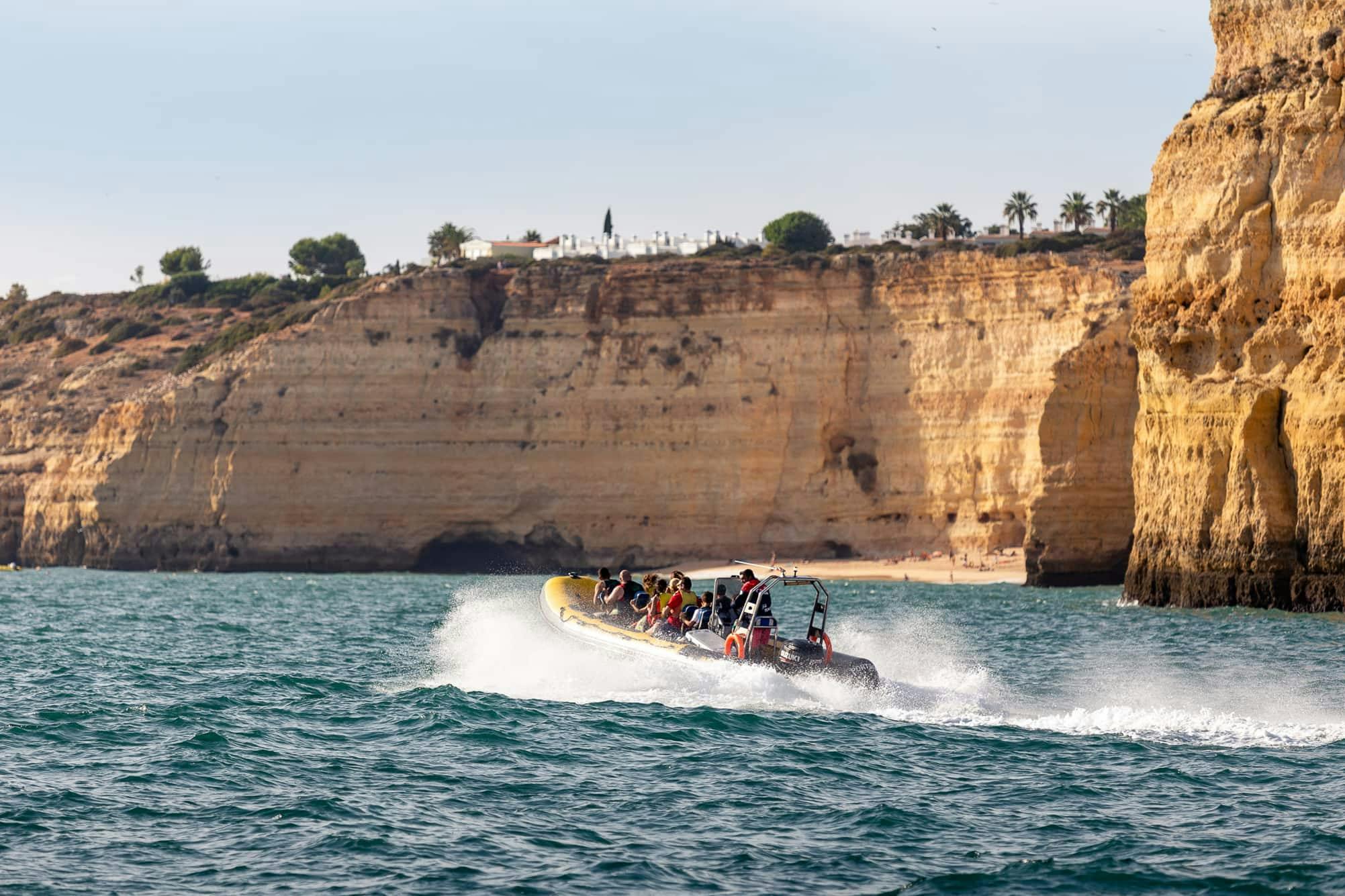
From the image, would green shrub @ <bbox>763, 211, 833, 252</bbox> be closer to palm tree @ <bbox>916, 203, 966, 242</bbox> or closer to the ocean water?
palm tree @ <bbox>916, 203, 966, 242</bbox>

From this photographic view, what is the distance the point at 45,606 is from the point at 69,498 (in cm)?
3505

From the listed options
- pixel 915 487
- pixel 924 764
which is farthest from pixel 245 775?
pixel 915 487

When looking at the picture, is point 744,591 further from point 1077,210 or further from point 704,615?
point 1077,210

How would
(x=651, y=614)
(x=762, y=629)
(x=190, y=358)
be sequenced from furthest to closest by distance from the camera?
(x=190, y=358) → (x=651, y=614) → (x=762, y=629)

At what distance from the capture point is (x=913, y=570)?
226ft

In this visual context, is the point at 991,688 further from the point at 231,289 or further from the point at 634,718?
the point at 231,289

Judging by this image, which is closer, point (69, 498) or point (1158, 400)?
point (1158, 400)

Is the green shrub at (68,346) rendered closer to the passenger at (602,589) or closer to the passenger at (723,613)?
the passenger at (602,589)

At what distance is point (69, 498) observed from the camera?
82.1 metres

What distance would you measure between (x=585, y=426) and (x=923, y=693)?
55.6 m

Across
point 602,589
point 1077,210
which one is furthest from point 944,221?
point 602,589

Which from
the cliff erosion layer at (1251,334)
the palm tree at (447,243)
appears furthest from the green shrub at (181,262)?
the cliff erosion layer at (1251,334)

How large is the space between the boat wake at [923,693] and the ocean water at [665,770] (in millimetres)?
63

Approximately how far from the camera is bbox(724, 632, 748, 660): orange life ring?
22.8 meters
